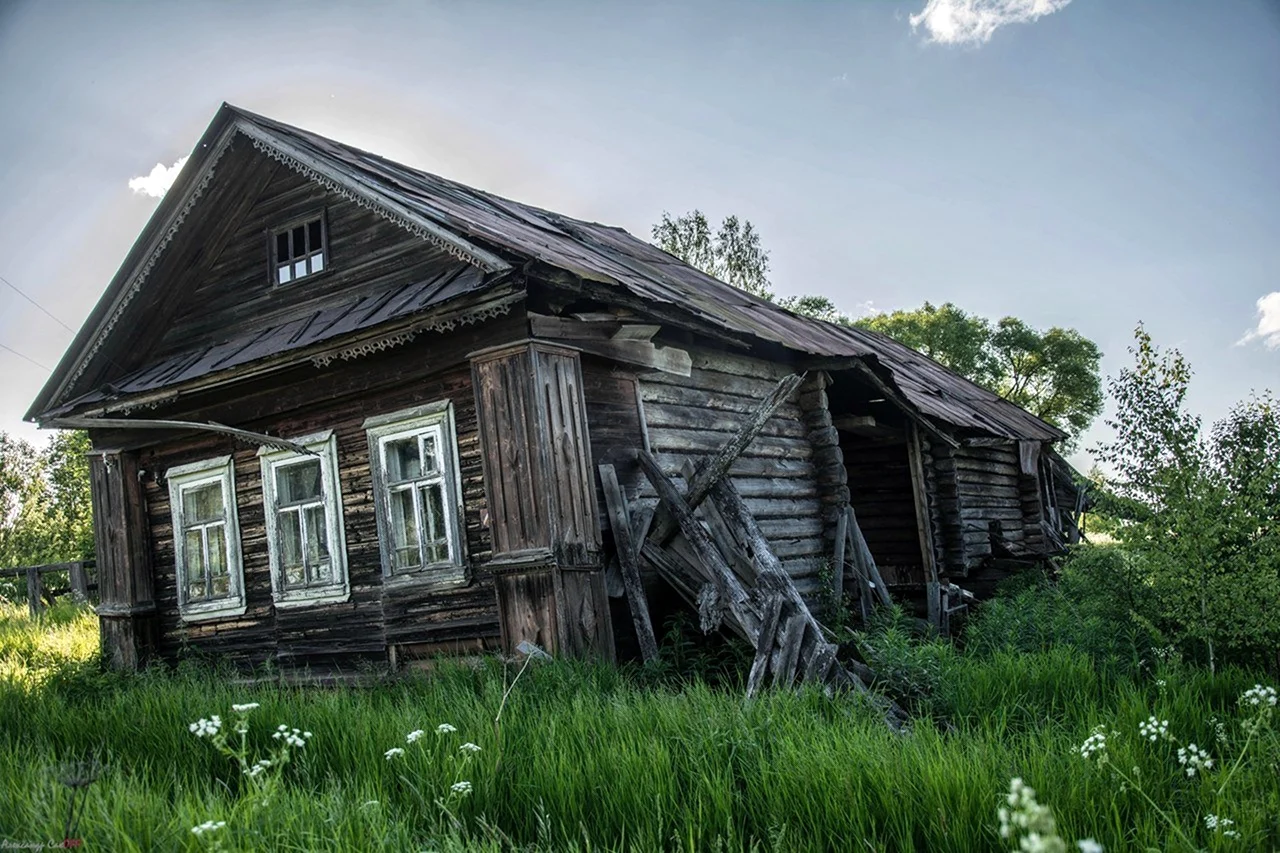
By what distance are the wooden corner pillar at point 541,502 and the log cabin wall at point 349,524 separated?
422 mm

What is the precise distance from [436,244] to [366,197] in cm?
111

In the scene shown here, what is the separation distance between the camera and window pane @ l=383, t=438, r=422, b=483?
9.11 meters

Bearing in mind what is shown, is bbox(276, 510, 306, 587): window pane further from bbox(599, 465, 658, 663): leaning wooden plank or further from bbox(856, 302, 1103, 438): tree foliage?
bbox(856, 302, 1103, 438): tree foliage

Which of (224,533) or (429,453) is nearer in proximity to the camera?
(429,453)

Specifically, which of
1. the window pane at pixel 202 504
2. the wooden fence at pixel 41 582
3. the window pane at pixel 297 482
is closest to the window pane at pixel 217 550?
the window pane at pixel 202 504

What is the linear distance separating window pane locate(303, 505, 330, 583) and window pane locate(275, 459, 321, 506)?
0.57ft

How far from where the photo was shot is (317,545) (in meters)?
9.84

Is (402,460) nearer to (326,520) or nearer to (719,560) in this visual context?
(326,520)

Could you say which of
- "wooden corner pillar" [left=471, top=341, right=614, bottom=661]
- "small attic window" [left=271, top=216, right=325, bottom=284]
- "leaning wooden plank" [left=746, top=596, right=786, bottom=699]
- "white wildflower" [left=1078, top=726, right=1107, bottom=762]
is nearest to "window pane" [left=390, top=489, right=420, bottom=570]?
"wooden corner pillar" [left=471, top=341, right=614, bottom=661]

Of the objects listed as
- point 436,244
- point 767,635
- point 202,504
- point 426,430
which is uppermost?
point 436,244

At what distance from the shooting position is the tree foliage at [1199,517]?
20.3ft

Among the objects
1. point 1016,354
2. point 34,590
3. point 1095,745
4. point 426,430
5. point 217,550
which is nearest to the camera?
point 1095,745

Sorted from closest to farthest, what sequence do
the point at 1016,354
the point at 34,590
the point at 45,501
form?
the point at 34,590
the point at 45,501
the point at 1016,354

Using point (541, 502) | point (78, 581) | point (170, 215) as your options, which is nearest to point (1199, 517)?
point (541, 502)
